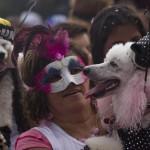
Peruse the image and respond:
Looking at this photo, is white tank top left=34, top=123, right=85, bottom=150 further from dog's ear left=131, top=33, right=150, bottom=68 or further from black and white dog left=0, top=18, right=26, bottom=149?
dog's ear left=131, top=33, right=150, bottom=68

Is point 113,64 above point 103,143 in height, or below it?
above

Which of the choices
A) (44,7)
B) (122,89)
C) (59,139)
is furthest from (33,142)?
(44,7)

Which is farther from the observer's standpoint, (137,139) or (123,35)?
(123,35)

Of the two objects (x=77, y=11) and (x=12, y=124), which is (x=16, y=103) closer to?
(x=12, y=124)

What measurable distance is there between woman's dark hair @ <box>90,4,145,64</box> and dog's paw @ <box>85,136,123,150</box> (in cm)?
89

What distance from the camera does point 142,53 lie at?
2.80 metres

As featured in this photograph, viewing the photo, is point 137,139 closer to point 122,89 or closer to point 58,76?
point 122,89

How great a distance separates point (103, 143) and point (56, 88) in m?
0.42

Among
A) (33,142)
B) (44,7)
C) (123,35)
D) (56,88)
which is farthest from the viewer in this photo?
(44,7)

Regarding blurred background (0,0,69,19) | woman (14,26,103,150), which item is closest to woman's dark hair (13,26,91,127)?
woman (14,26,103,150)

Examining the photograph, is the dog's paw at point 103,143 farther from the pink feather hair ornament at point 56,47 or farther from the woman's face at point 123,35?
the woman's face at point 123,35

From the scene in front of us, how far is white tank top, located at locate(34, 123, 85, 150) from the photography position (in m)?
3.08

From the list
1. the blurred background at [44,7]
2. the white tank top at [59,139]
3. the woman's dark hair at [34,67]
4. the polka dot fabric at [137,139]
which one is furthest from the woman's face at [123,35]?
the blurred background at [44,7]

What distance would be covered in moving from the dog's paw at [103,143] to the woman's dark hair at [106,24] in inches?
35.0
